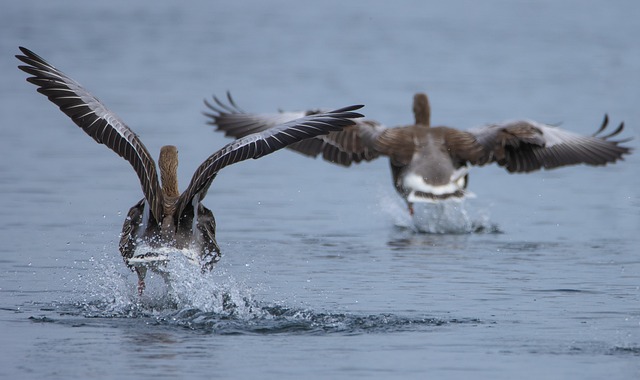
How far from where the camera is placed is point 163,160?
10961mm

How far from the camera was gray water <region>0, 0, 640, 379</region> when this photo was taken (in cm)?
891

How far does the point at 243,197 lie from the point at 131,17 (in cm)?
2799

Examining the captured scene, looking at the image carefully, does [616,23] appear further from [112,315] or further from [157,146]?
[112,315]

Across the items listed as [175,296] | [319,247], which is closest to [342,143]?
[319,247]

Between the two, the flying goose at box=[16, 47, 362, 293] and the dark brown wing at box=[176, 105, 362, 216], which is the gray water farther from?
the dark brown wing at box=[176, 105, 362, 216]

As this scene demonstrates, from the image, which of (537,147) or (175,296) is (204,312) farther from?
(537,147)

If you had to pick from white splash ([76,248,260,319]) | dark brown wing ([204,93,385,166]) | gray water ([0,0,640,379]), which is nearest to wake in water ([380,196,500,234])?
gray water ([0,0,640,379])

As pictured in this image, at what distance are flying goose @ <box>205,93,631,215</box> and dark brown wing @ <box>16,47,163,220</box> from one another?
5.00 meters

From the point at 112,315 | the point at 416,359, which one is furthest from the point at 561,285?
the point at 112,315

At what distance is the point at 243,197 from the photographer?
51.7 ft

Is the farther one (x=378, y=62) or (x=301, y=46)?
(x=301, y=46)

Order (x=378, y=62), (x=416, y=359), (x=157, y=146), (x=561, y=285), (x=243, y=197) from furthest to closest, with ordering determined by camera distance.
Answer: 1. (x=378, y=62)
2. (x=157, y=146)
3. (x=243, y=197)
4. (x=561, y=285)
5. (x=416, y=359)

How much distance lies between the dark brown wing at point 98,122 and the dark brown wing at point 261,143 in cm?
28

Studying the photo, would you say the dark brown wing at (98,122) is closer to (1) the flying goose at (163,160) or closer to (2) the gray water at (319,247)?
(1) the flying goose at (163,160)
